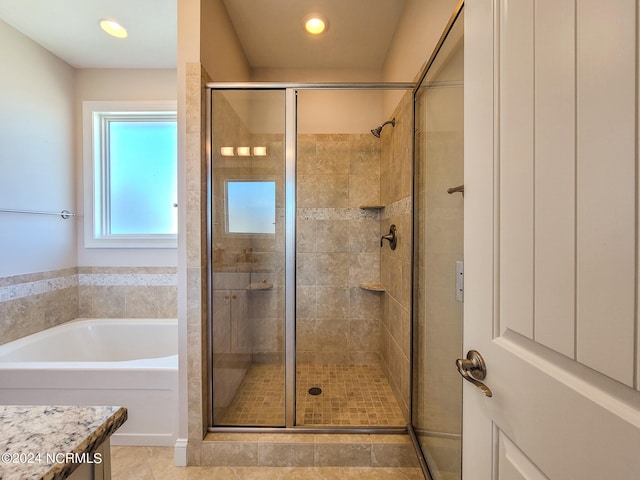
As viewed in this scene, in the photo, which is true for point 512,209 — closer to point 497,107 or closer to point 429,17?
point 497,107

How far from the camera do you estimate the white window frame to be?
2.24 metres

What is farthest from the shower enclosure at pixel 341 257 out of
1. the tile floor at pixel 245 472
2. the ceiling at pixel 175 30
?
the ceiling at pixel 175 30

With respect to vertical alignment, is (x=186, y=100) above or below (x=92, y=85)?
below

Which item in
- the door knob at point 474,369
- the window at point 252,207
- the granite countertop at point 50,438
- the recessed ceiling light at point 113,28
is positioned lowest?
the granite countertop at point 50,438

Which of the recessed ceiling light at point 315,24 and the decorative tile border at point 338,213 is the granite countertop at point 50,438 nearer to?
the decorative tile border at point 338,213

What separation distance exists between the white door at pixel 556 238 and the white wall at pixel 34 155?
2.81 meters

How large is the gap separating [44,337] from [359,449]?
2.36 metres

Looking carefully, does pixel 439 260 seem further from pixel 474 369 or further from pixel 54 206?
pixel 54 206

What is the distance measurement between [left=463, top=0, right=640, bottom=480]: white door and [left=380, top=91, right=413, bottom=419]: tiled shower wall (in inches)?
38.5

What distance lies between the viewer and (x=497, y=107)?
591mm

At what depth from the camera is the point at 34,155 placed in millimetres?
1943

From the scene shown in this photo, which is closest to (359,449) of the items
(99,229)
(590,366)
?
(590,366)

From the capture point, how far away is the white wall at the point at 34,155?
179cm

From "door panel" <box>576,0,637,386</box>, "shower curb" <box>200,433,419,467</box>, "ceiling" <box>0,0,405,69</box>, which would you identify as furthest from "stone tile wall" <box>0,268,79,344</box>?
"door panel" <box>576,0,637,386</box>
